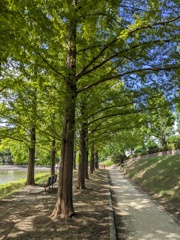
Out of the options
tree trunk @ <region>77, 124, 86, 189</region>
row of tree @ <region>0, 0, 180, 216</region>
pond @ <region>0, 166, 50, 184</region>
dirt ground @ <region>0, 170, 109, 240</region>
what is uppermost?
row of tree @ <region>0, 0, 180, 216</region>

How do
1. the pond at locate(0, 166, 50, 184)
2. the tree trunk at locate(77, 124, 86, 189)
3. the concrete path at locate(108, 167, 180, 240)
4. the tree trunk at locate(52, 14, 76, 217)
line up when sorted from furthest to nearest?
the pond at locate(0, 166, 50, 184) → the tree trunk at locate(77, 124, 86, 189) → the tree trunk at locate(52, 14, 76, 217) → the concrete path at locate(108, 167, 180, 240)

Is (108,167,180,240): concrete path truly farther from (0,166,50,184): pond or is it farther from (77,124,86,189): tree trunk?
(0,166,50,184): pond

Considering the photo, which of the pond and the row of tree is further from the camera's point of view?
the pond

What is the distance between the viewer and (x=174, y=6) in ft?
20.6

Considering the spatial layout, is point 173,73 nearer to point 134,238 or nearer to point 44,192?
point 134,238

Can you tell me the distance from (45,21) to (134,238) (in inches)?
196

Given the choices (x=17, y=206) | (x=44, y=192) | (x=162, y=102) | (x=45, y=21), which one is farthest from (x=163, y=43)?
(x=44, y=192)

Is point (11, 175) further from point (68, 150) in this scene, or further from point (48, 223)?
point (48, 223)

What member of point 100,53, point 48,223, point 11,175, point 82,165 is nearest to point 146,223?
point 48,223

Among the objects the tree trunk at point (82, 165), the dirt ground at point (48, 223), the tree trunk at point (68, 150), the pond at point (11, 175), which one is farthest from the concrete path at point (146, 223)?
the pond at point (11, 175)

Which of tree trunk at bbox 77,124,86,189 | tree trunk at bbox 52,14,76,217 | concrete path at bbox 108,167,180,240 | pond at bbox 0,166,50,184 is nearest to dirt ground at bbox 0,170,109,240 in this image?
tree trunk at bbox 52,14,76,217

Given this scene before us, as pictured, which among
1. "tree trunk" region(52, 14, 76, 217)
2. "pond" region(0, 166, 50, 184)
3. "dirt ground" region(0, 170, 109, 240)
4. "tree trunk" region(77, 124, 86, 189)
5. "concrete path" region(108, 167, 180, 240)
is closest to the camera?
"dirt ground" region(0, 170, 109, 240)

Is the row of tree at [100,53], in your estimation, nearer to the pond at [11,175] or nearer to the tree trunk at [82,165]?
the tree trunk at [82,165]

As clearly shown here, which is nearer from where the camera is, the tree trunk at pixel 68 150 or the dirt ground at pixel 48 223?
the dirt ground at pixel 48 223
